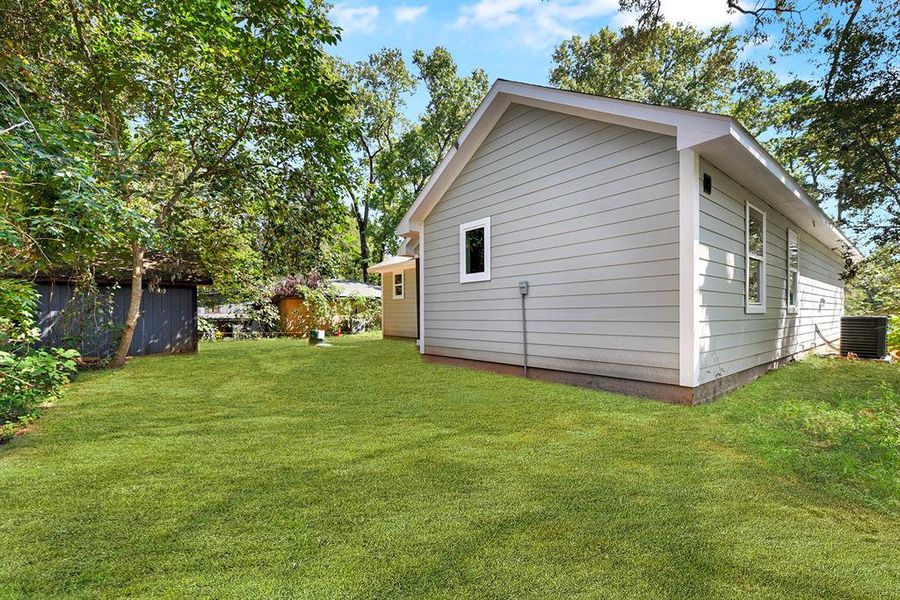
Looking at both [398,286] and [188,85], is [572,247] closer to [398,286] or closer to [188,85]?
[188,85]

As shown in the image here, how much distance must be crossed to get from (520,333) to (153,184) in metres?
6.95

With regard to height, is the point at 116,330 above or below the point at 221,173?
below

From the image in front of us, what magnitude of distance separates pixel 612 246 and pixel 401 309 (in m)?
9.01

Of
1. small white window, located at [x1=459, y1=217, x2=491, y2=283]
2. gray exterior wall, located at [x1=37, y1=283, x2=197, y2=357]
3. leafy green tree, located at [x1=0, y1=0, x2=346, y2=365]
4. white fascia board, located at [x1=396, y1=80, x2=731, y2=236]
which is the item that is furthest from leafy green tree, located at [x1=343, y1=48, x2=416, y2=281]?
small white window, located at [x1=459, y1=217, x2=491, y2=283]

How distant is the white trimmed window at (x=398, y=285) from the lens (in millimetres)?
13195

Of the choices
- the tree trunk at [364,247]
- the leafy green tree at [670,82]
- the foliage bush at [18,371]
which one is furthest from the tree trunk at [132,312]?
the tree trunk at [364,247]

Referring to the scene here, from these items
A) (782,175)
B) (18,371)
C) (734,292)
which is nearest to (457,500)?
(18,371)

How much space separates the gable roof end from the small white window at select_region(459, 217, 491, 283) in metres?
1.15

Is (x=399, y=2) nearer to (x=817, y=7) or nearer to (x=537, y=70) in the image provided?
(x=817, y=7)

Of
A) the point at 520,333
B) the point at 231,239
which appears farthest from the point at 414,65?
the point at 520,333

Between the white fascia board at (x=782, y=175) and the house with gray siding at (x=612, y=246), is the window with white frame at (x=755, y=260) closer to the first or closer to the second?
the house with gray siding at (x=612, y=246)

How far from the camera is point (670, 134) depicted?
14.5 ft

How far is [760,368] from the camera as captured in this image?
618 centimetres

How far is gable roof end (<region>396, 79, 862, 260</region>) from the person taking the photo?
416 centimetres
